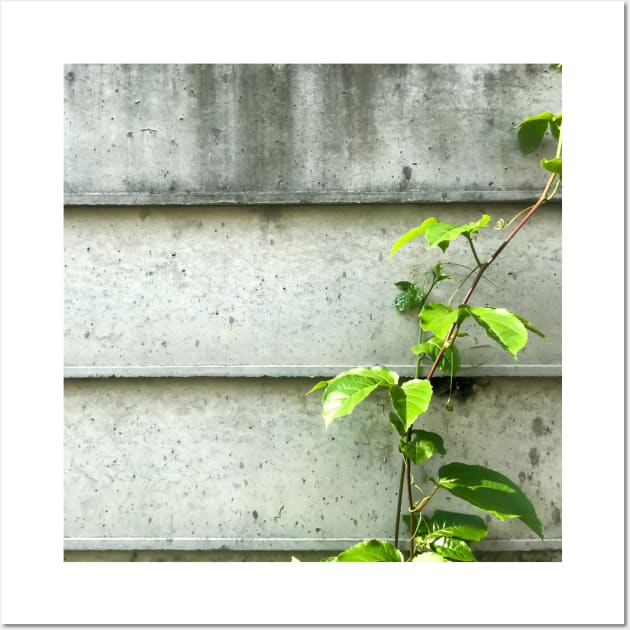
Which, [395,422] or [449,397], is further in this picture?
[449,397]

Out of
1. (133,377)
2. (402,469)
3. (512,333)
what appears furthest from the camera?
(133,377)

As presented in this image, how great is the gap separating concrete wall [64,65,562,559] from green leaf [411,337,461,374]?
86mm

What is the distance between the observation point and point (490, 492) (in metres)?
1.72

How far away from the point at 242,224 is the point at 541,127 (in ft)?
3.67

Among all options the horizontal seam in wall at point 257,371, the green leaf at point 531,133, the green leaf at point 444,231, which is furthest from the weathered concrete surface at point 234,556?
the green leaf at point 531,133

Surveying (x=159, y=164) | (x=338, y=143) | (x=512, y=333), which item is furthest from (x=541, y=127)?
(x=159, y=164)

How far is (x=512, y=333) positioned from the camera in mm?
1594

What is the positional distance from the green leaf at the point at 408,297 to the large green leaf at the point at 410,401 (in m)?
0.36

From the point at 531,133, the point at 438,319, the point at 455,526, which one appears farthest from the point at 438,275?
the point at 455,526

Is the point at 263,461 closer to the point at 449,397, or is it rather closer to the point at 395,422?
the point at 395,422

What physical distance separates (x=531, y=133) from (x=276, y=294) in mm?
1077

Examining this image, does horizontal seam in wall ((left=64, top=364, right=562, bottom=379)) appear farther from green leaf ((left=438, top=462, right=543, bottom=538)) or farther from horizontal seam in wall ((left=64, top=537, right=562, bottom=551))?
horizontal seam in wall ((left=64, top=537, right=562, bottom=551))

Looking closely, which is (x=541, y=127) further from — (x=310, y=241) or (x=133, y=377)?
(x=133, y=377)

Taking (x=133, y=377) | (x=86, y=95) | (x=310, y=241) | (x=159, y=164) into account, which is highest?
(x=86, y=95)
